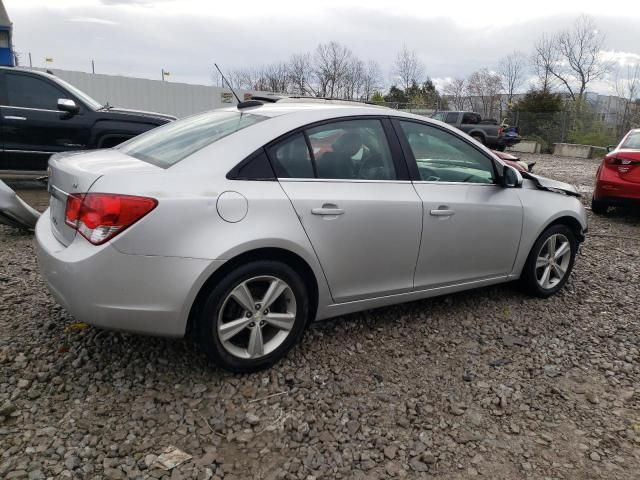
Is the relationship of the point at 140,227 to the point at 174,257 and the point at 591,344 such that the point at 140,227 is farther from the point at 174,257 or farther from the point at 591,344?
the point at 591,344

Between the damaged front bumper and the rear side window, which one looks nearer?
the rear side window

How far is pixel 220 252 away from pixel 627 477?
2.16 m

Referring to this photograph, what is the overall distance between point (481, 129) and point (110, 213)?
20701 mm

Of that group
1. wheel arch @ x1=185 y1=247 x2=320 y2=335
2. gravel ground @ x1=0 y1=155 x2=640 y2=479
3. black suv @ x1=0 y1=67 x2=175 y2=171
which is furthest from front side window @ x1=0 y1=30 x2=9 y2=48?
wheel arch @ x1=185 y1=247 x2=320 y2=335

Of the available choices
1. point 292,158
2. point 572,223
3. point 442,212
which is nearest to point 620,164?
point 572,223

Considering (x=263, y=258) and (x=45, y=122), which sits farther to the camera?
(x=45, y=122)

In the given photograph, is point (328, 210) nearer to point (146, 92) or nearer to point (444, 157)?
point (444, 157)

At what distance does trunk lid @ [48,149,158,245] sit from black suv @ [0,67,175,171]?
4.59m

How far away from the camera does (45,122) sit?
741 cm

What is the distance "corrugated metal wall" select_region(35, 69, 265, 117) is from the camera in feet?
67.3

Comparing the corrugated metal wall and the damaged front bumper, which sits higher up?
the corrugated metal wall

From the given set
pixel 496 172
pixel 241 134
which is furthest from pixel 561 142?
pixel 241 134

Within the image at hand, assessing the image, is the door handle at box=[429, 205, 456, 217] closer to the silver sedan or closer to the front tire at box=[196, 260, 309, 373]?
the silver sedan

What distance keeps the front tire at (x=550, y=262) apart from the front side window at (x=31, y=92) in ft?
22.2
